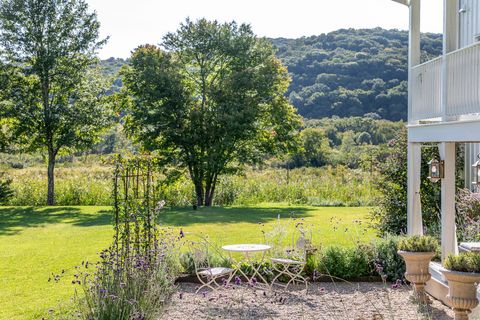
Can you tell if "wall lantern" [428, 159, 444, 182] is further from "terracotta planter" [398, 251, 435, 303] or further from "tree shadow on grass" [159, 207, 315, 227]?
"tree shadow on grass" [159, 207, 315, 227]

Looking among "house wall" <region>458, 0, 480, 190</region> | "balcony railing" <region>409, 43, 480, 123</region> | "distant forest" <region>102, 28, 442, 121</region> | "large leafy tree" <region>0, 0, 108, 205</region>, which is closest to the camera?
"balcony railing" <region>409, 43, 480, 123</region>

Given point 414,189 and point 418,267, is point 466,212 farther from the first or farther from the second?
point 418,267

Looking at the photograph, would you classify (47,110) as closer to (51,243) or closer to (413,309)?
(51,243)

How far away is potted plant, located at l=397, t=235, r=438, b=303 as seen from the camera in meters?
7.24

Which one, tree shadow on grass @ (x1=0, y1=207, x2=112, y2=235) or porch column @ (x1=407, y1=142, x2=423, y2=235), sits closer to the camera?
porch column @ (x1=407, y1=142, x2=423, y2=235)

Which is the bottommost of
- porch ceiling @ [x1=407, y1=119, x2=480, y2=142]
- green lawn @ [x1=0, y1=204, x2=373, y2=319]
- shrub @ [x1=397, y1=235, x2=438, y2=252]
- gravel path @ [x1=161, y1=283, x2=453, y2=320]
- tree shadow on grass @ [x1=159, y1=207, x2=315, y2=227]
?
gravel path @ [x1=161, y1=283, x2=453, y2=320]

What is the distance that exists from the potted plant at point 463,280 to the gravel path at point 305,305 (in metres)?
0.69

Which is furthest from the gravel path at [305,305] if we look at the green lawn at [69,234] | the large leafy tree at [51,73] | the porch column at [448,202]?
the large leafy tree at [51,73]

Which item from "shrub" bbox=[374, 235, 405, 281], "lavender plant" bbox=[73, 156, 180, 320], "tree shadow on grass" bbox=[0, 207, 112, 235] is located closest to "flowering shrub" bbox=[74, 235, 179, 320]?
"lavender plant" bbox=[73, 156, 180, 320]

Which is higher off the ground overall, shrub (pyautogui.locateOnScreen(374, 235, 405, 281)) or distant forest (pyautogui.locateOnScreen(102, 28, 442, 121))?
distant forest (pyautogui.locateOnScreen(102, 28, 442, 121))

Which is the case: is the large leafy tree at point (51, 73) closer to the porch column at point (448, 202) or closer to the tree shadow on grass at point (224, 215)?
the tree shadow on grass at point (224, 215)

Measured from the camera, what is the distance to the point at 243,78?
19.5 meters

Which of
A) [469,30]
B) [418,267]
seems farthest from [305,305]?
[469,30]

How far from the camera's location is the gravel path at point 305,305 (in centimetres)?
694
